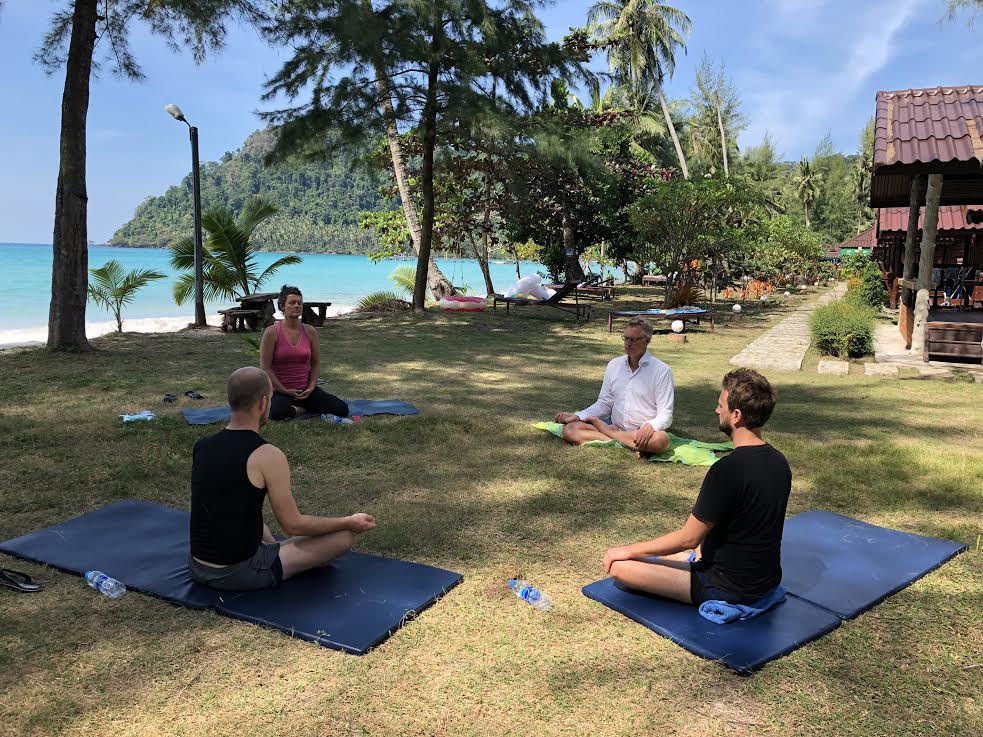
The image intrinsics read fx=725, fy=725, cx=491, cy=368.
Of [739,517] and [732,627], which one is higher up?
[739,517]

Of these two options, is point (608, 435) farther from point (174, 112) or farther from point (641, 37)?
point (641, 37)

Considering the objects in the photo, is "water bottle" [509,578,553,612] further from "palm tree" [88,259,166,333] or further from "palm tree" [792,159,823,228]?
"palm tree" [792,159,823,228]

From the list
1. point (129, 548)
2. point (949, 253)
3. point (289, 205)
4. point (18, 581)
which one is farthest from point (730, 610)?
point (289, 205)

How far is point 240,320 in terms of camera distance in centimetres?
1377

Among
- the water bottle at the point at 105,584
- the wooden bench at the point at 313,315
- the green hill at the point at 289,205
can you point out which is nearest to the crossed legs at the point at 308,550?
the water bottle at the point at 105,584

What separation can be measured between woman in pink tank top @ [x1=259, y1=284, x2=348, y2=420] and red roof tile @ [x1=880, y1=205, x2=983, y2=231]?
17.9m

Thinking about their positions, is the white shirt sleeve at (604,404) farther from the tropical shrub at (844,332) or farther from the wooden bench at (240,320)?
the wooden bench at (240,320)

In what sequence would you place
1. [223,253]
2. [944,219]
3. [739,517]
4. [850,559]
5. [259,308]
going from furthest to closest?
1. [944,219]
2. [223,253]
3. [259,308]
4. [850,559]
5. [739,517]

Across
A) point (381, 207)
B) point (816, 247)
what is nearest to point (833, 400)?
point (816, 247)

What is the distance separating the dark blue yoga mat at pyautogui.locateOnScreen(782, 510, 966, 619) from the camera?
321 centimetres

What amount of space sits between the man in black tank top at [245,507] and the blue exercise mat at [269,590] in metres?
0.10

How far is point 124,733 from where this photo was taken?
7.31 feet

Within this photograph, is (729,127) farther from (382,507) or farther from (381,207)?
(381,207)

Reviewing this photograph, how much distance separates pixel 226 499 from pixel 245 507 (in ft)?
0.27
